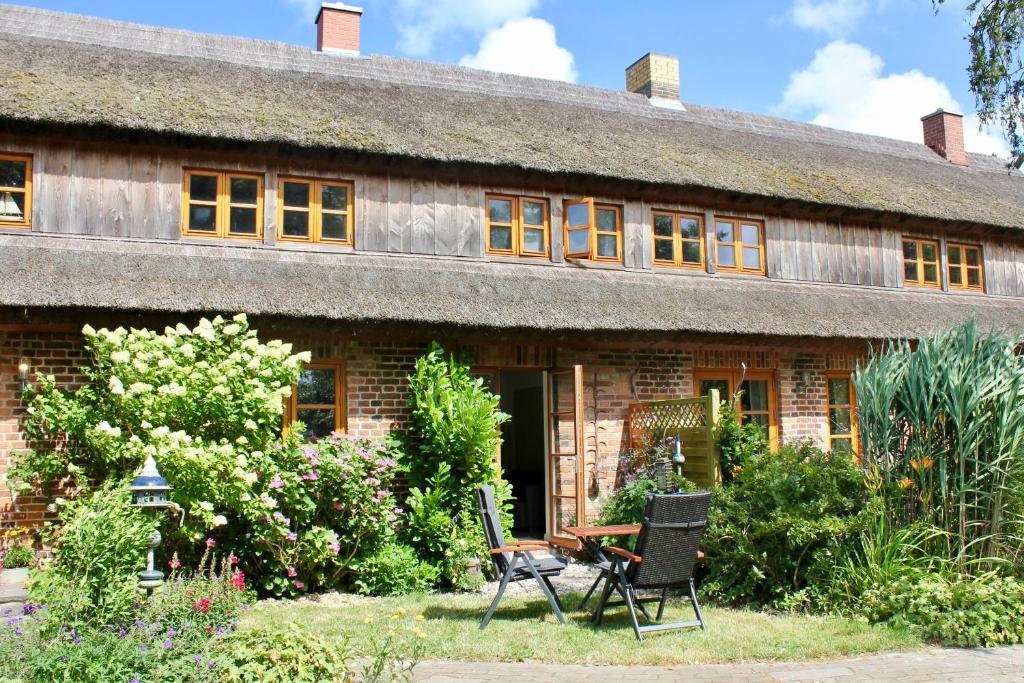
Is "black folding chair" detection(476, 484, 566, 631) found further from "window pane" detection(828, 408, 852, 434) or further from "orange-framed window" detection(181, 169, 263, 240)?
"window pane" detection(828, 408, 852, 434)

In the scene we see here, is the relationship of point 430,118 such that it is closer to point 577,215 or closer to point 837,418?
point 577,215

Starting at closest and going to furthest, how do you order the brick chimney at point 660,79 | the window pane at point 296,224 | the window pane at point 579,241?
the window pane at point 296,224 < the window pane at point 579,241 < the brick chimney at point 660,79

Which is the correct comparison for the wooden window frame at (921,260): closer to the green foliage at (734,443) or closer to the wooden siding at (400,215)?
the wooden siding at (400,215)

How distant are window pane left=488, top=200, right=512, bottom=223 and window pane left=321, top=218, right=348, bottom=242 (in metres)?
1.82

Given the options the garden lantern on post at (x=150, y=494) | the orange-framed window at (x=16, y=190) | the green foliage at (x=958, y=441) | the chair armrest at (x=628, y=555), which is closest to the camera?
the garden lantern on post at (x=150, y=494)

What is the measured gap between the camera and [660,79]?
16.1 m

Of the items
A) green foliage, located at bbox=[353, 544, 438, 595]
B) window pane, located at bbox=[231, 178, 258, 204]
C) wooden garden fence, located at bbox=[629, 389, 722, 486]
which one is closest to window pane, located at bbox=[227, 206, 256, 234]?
window pane, located at bbox=[231, 178, 258, 204]

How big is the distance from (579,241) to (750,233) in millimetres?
2876

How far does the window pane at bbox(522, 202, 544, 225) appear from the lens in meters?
11.4

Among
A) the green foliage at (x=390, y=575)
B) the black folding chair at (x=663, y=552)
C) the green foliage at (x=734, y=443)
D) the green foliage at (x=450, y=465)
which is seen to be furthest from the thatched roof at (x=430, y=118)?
the black folding chair at (x=663, y=552)

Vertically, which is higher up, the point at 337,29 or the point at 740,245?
the point at 337,29

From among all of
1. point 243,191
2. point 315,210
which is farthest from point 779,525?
point 243,191

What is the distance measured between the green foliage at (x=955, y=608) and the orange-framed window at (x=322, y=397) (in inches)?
217

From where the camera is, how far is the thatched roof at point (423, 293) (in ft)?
28.5
